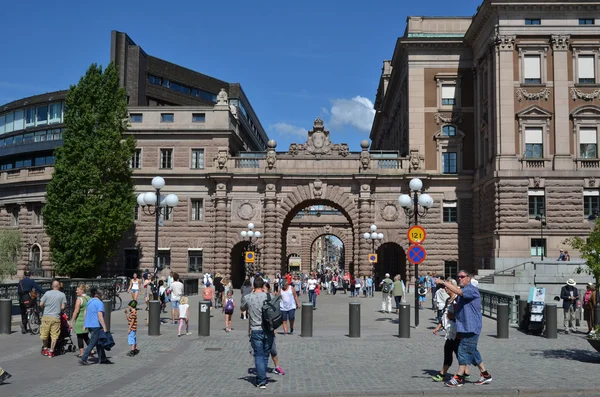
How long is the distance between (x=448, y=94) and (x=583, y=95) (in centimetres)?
1078

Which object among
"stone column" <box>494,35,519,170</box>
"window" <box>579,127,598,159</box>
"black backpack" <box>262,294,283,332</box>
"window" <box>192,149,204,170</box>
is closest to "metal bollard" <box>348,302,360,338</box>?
"black backpack" <box>262,294,283,332</box>

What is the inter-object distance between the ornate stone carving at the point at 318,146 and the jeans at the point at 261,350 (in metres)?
38.9

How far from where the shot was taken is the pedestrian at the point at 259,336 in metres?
12.4

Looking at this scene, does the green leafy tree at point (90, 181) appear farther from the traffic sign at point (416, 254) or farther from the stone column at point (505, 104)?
the traffic sign at point (416, 254)

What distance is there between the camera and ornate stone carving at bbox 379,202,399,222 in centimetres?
5031

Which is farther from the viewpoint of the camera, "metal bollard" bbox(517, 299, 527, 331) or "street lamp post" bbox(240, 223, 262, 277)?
"street lamp post" bbox(240, 223, 262, 277)

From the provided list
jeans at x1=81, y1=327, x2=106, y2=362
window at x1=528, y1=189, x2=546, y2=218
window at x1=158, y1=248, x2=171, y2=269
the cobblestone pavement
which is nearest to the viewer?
the cobblestone pavement

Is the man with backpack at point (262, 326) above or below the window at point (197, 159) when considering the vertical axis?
below

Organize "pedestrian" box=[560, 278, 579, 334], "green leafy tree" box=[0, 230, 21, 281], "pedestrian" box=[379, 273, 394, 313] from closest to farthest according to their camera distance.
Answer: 1. "pedestrian" box=[560, 278, 579, 334]
2. "pedestrian" box=[379, 273, 394, 313]
3. "green leafy tree" box=[0, 230, 21, 281]

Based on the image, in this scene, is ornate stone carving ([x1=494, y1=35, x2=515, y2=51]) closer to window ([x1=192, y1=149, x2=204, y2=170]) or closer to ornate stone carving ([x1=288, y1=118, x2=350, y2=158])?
ornate stone carving ([x1=288, y1=118, x2=350, y2=158])

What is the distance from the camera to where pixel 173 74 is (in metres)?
77.6

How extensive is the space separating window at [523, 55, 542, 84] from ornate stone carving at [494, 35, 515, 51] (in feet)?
4.39

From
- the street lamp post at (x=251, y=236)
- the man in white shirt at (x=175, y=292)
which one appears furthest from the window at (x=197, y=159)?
the man in white shirt at (x=175, y=292)

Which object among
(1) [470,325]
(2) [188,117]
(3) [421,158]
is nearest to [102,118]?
(2) [188,117]
